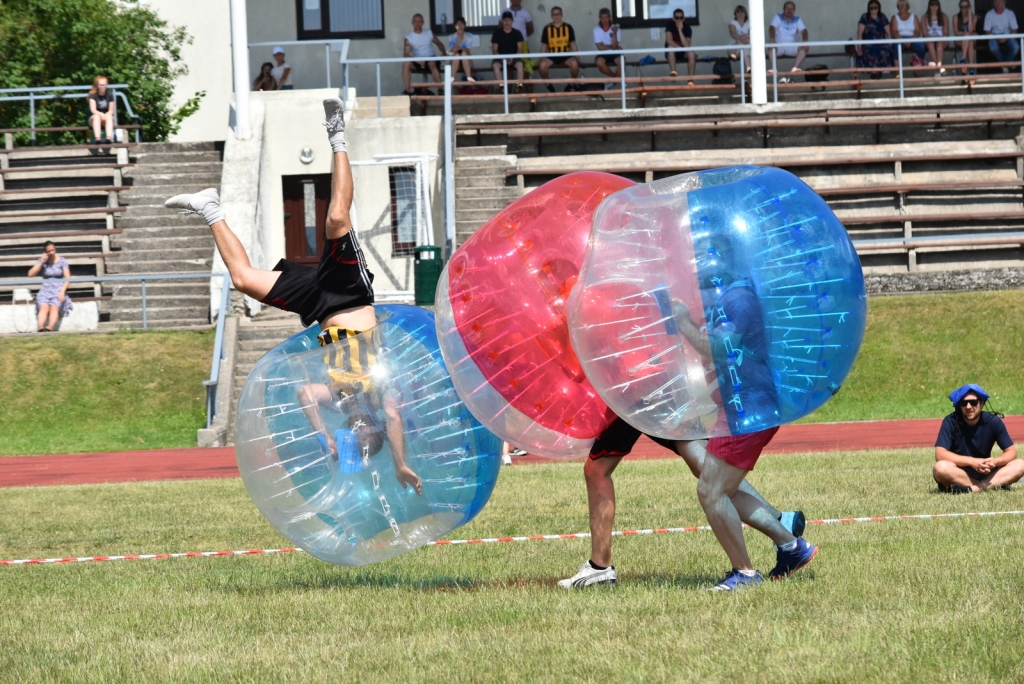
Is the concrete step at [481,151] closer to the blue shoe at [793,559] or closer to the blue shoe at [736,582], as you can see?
the blue shoe at [793,559]

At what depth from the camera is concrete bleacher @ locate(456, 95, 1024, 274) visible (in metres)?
23.8

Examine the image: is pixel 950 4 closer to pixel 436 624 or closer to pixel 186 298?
pixel 186 298

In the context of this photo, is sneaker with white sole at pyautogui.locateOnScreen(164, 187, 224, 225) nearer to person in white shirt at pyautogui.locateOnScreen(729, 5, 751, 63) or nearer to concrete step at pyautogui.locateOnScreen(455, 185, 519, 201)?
concrete step at pyautogui.locateOnScreen(455, 185, 519, 201)

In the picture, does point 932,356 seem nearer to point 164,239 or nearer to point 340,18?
point 164,239

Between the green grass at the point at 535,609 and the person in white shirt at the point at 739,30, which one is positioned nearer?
the green grass at the point at 535,609

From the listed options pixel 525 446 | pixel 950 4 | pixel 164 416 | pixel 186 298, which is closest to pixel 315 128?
pixel 186 298

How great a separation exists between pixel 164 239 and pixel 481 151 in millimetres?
6022

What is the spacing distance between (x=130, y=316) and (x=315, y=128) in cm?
543

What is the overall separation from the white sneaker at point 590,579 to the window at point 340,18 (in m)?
24.4

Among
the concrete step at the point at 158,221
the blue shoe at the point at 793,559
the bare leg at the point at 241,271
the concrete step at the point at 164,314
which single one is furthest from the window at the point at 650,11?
the blue shoe at the point at 793,559

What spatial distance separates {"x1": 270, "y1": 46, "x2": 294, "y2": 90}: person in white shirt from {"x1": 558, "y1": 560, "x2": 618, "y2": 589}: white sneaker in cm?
2220

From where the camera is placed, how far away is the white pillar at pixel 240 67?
78.0ft

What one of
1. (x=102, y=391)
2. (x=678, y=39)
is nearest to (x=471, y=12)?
(x=678, y=39)

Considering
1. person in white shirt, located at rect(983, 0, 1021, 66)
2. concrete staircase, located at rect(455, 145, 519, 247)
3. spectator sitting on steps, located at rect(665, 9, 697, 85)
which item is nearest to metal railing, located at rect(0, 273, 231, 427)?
concrete staircase, located at rect(455, 145, 519, 247)
